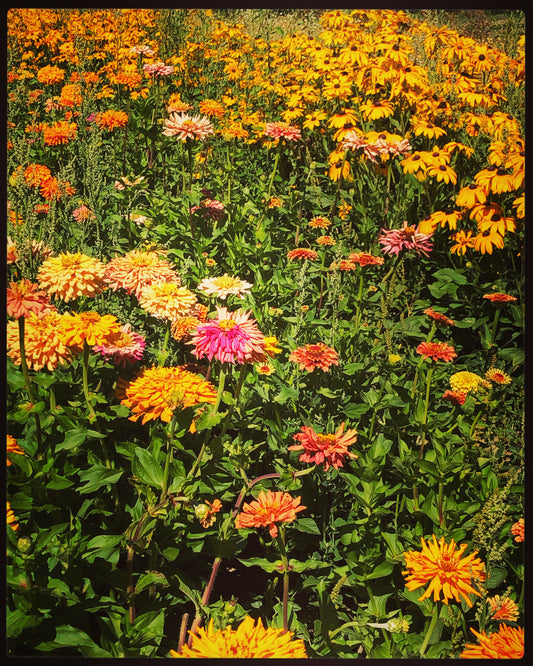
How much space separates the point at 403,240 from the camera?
1.24m

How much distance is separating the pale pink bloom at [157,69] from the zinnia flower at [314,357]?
74 centimetres

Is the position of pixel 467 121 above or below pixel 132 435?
above

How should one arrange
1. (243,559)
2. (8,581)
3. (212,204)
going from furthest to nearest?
(212,204), (243,559), (8,581)

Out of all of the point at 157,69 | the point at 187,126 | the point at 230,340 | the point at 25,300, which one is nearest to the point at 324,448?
the point at 230,340

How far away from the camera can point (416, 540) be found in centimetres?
101

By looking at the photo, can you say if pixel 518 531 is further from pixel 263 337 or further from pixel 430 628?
pixel 263 337

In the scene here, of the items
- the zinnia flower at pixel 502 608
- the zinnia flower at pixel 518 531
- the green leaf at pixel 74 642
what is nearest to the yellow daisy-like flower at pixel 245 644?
the green leaf at pixel 74 642

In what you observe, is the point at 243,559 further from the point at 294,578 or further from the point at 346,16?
the point at 346,16

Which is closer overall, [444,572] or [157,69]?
[444,572]

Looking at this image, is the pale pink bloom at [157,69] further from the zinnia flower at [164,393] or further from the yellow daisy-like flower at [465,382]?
the yellow daisy-like flower at [465,382]

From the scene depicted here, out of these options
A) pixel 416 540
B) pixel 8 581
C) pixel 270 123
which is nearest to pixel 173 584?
pixel 8 581

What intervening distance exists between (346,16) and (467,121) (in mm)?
391

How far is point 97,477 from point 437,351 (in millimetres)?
725

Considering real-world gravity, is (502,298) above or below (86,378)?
above
